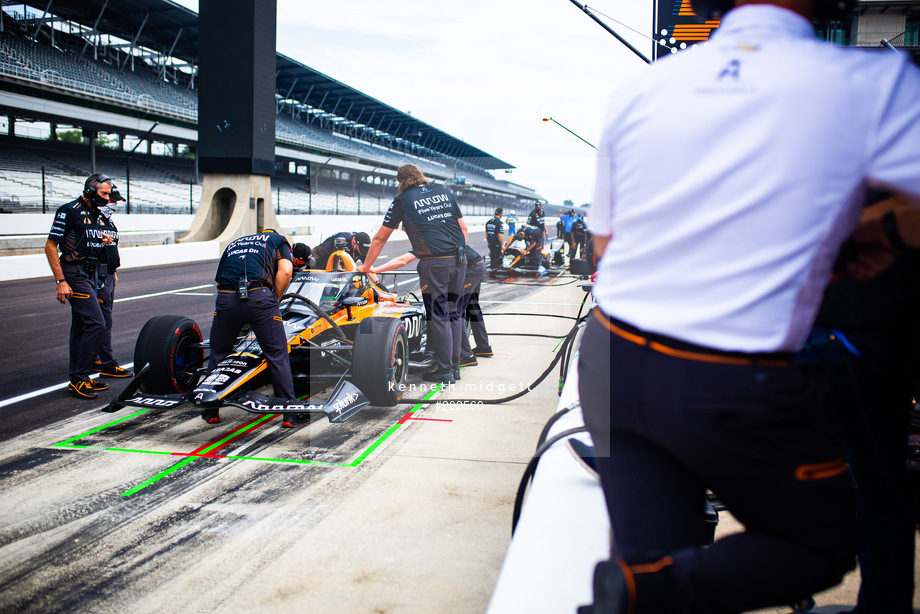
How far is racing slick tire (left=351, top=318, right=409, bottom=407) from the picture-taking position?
481 centimetres

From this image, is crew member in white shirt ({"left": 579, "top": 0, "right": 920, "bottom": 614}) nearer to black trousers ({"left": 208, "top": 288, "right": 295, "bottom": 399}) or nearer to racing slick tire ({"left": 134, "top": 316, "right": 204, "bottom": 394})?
black trousers ({"left": 208, "top": 288, "right": 295, "bottom": 399})

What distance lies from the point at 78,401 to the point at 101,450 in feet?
4.56

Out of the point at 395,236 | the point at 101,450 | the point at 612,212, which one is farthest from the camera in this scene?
the point at 395,236

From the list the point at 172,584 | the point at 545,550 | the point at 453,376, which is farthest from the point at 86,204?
the point at 545,550

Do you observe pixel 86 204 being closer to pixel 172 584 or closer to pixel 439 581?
pixel 172 584

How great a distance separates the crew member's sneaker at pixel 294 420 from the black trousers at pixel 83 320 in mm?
2049

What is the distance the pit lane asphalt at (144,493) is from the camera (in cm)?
270

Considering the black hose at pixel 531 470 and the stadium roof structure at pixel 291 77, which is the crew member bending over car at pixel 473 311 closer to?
the black hose at pixel 531 470

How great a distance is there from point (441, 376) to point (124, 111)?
29.7 metres

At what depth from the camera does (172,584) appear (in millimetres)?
2623

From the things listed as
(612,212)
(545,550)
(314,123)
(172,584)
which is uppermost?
(314,123)

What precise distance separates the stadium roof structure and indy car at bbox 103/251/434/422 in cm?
3155

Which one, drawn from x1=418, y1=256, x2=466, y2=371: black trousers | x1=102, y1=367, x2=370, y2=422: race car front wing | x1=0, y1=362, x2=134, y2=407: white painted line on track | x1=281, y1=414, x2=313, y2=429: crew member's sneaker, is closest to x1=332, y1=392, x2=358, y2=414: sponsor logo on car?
x1=102, y1=367, x2=370, y2=422: race car front wing

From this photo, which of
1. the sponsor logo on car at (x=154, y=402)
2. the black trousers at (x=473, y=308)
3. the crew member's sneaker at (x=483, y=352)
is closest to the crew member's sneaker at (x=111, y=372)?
the sponsor logo on car at (x=154, y=402)
